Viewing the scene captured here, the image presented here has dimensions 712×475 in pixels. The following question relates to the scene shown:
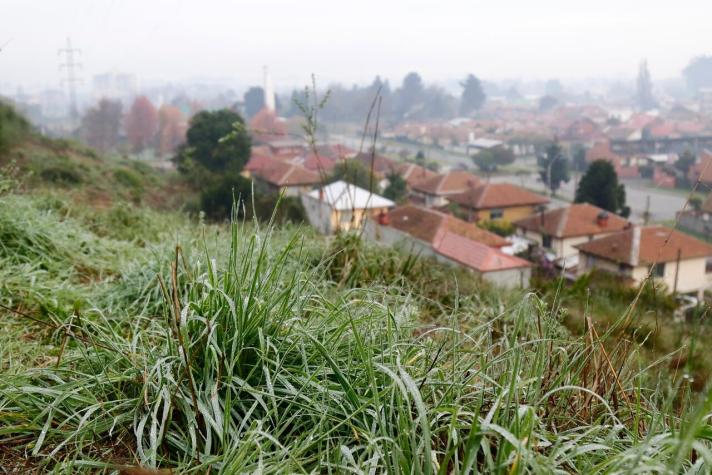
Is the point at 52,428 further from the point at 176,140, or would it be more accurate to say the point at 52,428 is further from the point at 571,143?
the point at 176,140

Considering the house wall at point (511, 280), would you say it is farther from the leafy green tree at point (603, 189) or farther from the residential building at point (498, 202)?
the residential building at point (498, 202)

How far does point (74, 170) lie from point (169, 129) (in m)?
19.8

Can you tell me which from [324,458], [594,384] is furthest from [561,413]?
[324,458]

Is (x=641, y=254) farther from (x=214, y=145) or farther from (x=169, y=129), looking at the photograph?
(x=169, y=129)

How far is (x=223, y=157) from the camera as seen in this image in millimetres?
17328

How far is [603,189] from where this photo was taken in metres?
17.2

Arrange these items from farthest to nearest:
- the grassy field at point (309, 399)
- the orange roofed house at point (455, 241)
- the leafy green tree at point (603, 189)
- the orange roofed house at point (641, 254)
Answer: the leafy green tree at point (603, 189) → the orange roofed house at point (641, 254) → the orange roofed house at point (455, 241) → the grassy field at point (309, 399)

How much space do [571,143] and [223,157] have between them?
13183 mm

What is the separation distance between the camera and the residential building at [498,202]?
20.3 m

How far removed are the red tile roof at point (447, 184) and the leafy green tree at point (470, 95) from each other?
19378mm

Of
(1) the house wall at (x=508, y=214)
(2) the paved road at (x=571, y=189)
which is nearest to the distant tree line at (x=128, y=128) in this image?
(2) the paved road at (x=571, y=189)

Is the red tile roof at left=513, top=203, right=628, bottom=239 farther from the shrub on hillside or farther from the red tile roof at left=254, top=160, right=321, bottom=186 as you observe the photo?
the shrub on hillside

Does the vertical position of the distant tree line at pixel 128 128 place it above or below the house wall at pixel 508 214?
above

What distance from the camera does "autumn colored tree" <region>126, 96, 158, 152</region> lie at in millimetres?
30562
